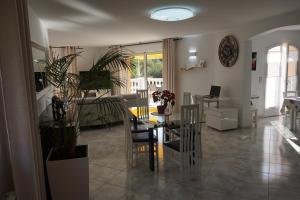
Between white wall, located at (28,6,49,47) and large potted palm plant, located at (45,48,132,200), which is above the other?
white wall, located at (28,6,49,47)

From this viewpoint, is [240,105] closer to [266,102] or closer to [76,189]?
[266,102]

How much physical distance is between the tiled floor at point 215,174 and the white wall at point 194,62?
240cm

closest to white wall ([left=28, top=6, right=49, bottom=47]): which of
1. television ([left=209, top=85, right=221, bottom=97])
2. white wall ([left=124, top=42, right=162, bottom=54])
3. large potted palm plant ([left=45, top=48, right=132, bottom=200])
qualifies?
large potted palm plant ([left=45, top=48, right=132, bottom=200])

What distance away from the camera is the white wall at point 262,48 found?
6.18 meters

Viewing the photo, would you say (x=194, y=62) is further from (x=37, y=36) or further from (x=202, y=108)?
(x=37, y=36)

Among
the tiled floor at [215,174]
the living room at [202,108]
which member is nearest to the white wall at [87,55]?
the living room at [202,108]

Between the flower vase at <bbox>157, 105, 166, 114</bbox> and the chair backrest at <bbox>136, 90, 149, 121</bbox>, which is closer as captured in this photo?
the flower vase at <bbox>157, 105, 166, 114</bbox>

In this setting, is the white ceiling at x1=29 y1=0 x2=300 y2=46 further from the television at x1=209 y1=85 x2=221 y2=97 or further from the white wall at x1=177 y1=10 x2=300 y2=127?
the television at x1=209 y1=85 x2=221 y2=97

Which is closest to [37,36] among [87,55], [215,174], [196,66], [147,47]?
[215,174]

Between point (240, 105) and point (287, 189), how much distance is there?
112 inches

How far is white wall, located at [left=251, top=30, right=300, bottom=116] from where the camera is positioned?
618cm

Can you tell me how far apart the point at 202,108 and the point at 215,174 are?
3.64 ft

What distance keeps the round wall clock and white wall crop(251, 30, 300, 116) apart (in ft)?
3.41

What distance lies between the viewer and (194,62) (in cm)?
680
